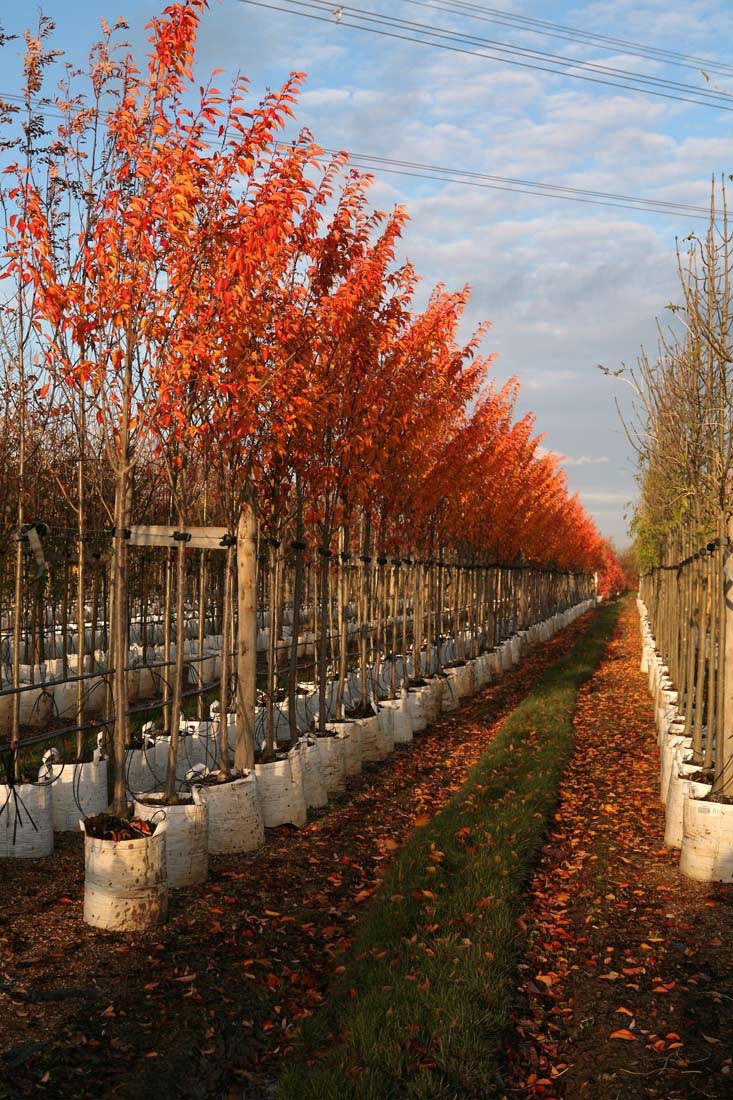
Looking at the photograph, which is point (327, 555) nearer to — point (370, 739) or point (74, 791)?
point (370, 739)

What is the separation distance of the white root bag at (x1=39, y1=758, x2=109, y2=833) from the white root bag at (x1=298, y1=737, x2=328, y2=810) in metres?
1.87

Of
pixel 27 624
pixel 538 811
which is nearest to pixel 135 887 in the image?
pixel 538 811

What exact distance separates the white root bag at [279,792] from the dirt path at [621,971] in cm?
214

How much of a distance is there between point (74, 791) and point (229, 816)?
1.31m

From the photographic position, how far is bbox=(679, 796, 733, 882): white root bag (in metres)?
6.95

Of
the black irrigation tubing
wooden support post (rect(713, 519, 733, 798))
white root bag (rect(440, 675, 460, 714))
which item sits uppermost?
the black irrigation tubing

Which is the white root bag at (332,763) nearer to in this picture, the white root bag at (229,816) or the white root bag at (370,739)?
the white root bag at (370,739)

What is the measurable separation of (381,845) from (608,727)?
24.8ft

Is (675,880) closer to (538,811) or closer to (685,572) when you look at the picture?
(538,811)

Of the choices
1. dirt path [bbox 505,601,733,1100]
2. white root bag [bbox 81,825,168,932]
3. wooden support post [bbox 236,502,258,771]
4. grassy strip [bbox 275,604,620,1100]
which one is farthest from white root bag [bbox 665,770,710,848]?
white root bag [bbox 81,825,168,932]

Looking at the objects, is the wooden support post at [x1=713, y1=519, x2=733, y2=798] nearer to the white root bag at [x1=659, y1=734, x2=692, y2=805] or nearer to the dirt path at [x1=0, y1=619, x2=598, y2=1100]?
the white root bag at [x1=659, y1=734, x2=692, y2=805]

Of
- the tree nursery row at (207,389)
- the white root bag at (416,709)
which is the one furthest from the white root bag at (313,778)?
the white root bag at (416,709)

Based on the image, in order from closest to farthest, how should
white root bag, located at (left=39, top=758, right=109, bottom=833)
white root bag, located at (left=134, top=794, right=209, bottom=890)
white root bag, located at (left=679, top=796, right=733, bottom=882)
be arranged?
white root bag, located at (left=134, top=794, right=209, bottom=890) < white root bag, located at (left=679, top=796, right=733, bottom=882) < white root bag, located at (left=39, top=758, right=109, bottom=833)

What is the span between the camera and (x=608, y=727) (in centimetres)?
1503
